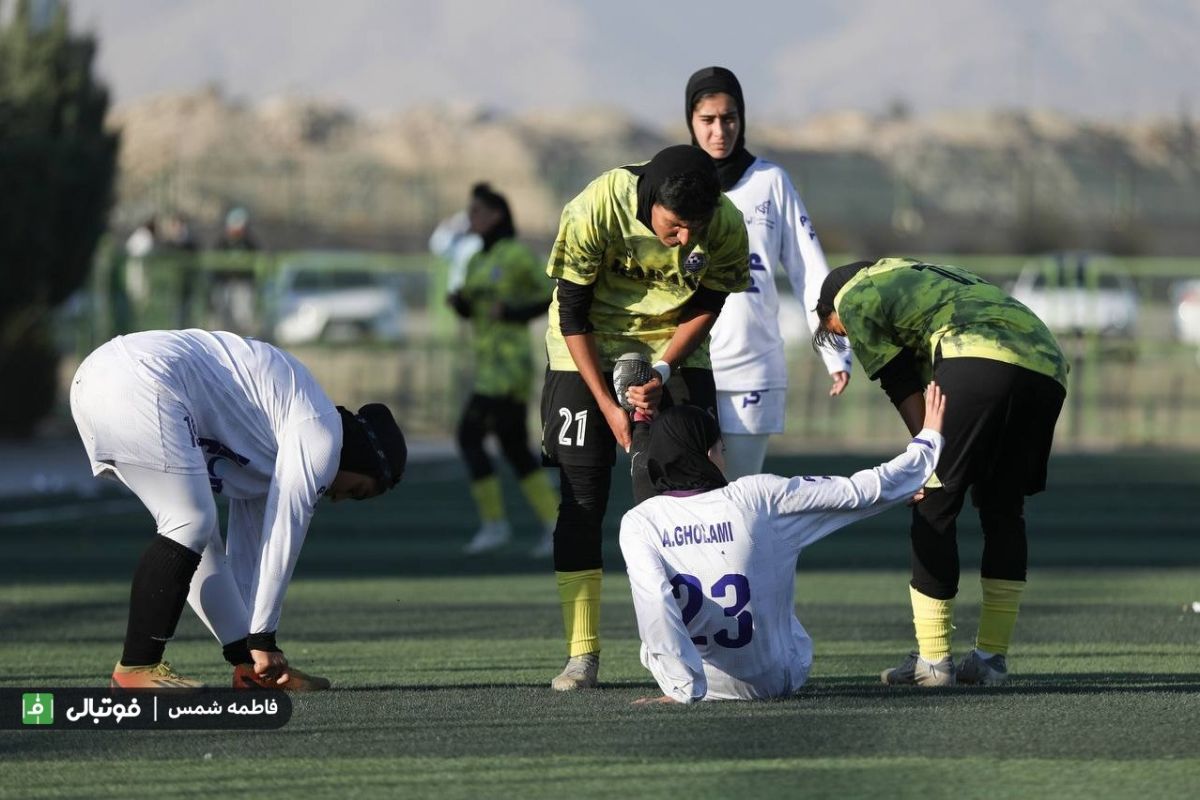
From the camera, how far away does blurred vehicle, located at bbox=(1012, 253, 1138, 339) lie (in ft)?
83.1

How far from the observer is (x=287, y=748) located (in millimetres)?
5629

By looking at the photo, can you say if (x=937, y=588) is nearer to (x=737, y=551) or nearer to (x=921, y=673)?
(x=921, y=673)

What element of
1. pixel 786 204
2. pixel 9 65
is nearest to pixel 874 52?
pixel 9 65

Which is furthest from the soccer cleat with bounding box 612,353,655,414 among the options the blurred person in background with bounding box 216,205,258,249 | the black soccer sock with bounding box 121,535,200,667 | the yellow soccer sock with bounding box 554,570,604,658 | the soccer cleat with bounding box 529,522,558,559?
the blurred person in background with bounding box 216,205,258,249

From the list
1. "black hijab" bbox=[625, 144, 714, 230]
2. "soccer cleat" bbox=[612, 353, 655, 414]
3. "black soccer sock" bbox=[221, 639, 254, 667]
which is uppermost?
"black hijab" bbox=[625, 144, 714, 230]

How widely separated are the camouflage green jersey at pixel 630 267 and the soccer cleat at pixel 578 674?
95 centimetres

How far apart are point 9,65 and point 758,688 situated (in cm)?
1836

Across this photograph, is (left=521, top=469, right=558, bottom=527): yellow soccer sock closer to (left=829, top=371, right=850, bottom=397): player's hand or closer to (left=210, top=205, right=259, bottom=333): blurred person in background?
(left=829, top=371, right=850, bottom=397): player's hand

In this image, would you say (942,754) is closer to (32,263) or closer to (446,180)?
(32,263)

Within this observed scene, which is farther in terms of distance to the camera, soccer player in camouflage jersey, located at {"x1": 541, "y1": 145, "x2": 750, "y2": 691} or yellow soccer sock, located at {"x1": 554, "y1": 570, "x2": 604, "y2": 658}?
yellow soccer sock, located at {"x1": 554, "y1": 570, "x2": 604, "y2": 658}

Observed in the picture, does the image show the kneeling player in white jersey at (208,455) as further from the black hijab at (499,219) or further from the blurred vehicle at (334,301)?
the blurred vehicle at (334,301)

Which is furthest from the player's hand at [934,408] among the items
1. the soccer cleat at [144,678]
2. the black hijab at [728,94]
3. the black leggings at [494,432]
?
the black leggings at [494,432]

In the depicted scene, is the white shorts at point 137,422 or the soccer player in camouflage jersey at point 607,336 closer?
the white shorts at point 137,422

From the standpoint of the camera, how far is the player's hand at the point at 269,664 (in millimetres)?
6363
